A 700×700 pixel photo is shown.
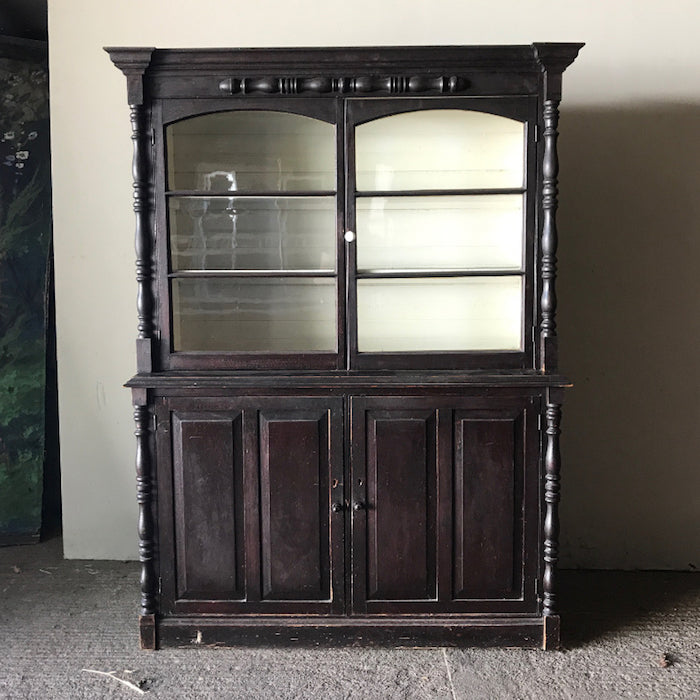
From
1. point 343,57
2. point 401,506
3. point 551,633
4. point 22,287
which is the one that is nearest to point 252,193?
point 343,57

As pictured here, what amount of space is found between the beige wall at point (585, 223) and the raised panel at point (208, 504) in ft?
2.69

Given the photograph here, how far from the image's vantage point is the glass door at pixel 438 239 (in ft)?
7.92

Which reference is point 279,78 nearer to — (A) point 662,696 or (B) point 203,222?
(B) point 203,222

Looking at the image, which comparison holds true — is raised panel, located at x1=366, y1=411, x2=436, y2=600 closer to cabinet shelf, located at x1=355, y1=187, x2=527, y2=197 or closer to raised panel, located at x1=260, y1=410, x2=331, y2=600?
raised panel, located at x1=260, y1=410, x2=331, y2=600

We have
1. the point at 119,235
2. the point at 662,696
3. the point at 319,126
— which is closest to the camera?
the point at 662,696

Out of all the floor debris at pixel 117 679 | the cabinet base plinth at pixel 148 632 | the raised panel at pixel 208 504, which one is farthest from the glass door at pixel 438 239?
the floor debris at pixel 117 679

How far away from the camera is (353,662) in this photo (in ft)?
7.85

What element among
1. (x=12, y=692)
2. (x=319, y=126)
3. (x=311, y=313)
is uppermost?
(x=319, y=126)

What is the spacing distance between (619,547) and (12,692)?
2321 mm

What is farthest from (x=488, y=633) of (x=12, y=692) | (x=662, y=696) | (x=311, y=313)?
(x=12, y=692)

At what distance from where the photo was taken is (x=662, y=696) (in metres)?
2.21

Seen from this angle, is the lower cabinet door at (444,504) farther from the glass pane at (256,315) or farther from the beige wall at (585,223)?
the beige wall at (585,223)

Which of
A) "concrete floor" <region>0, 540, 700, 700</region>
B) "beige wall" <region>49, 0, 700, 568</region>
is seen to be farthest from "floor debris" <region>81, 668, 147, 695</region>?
"beige wall" <region>49, 0, 700, 568</region>

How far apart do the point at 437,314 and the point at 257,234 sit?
676 millimetres
